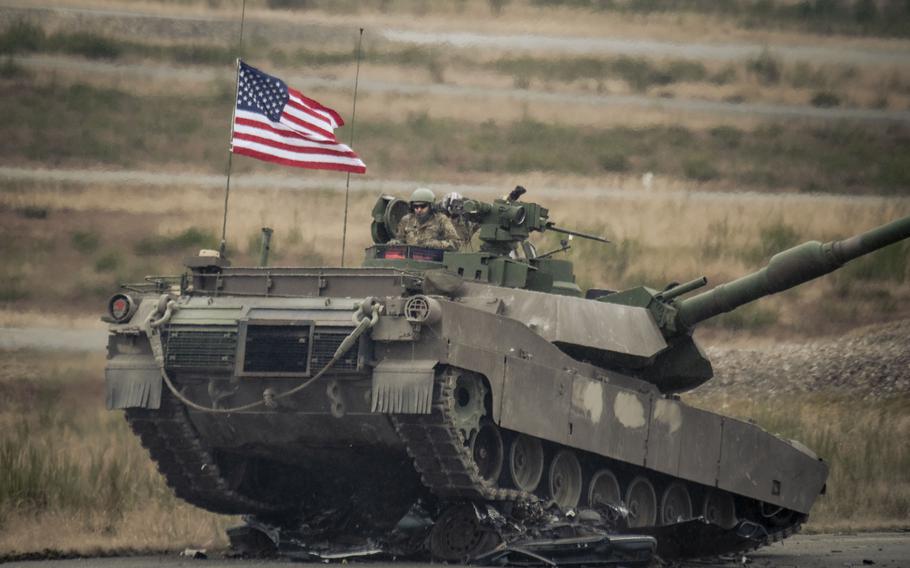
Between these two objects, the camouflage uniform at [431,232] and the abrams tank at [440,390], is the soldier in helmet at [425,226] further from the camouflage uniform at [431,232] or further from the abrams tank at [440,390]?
the abrams tank at [440,390]

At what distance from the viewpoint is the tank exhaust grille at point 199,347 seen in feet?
65.6

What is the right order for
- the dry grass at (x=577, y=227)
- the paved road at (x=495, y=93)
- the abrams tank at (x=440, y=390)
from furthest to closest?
the paved road at (x=495, y=93)
the dry grass at (x=577, y=227)
the abrams tank at (x=440, y=390)

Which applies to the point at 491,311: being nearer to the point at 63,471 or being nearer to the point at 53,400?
the point at 63,471

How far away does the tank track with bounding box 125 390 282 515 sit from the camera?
20.8 metres

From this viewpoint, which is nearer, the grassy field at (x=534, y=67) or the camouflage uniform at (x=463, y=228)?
the camouflage uniform at (x=463, y=228)

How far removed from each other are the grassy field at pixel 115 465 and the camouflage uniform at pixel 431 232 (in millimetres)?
4083

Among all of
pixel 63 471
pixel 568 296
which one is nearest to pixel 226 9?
pixel 63 471

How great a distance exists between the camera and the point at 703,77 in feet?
132

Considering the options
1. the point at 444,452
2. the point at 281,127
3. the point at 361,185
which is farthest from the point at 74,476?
the point at 361,185

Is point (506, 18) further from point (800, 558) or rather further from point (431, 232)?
point (800, 558)

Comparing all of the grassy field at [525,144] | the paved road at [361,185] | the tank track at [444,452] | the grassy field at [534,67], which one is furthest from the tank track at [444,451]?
the grassy field at [534,67]

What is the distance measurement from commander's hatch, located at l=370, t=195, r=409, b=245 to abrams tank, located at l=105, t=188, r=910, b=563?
1.2 inches

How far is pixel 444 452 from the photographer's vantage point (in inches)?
765

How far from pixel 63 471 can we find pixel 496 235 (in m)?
6.10
